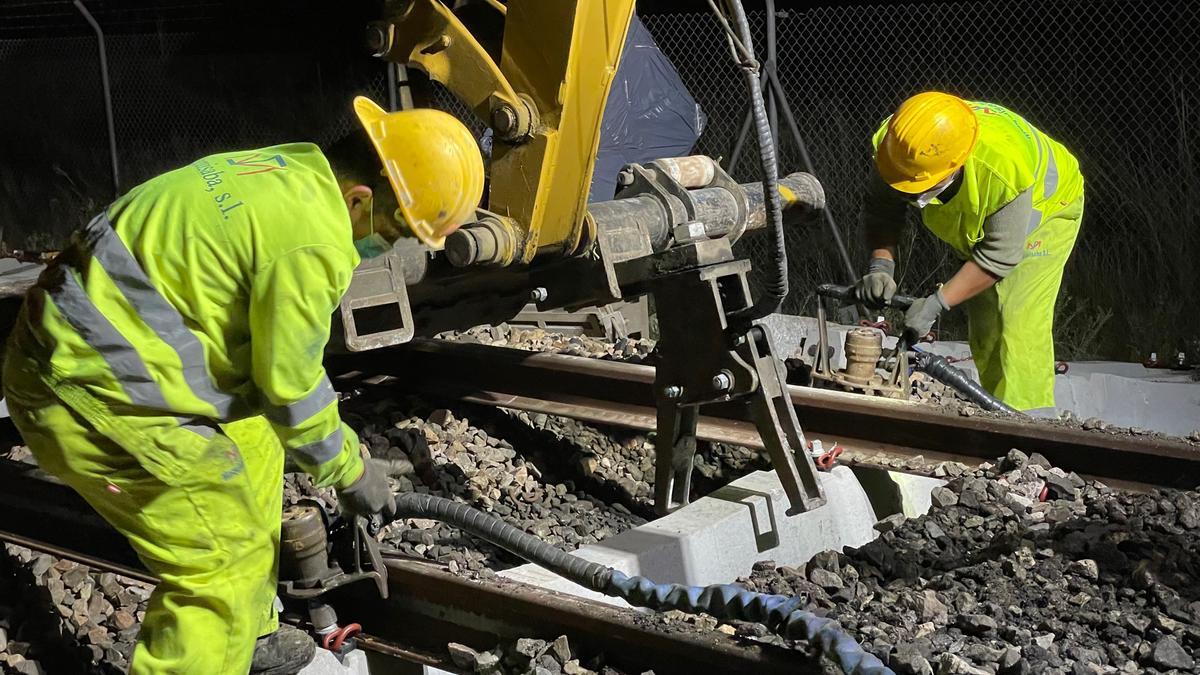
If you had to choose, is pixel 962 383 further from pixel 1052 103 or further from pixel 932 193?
pixel 1052 103

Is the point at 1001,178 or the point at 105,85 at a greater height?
the point at 105,85

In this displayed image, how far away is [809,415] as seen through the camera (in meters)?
5.83

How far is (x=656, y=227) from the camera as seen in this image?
4.89 metres

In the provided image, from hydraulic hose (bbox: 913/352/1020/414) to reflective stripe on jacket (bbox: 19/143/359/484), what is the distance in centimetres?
372

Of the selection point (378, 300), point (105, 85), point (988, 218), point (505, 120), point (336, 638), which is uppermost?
point (105, 85)

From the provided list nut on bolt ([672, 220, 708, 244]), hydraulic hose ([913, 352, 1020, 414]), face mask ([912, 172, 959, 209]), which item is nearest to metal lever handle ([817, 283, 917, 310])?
hydraulic hose ([913, 352, 1020, 414])

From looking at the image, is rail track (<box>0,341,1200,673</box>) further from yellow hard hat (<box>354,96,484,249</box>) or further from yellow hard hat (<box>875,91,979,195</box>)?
yellow hard hat (<box>354,96,484,249</box>)

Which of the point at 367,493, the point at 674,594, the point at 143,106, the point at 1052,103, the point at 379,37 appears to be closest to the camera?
the point at 367,493

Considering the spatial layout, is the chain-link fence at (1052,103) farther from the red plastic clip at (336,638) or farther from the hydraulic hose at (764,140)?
the red plastic clip at (336,638)

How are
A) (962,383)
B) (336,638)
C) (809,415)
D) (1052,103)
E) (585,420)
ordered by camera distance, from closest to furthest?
(336,638) → (809,415) → (962,383) → (585,420) → (1052,103)

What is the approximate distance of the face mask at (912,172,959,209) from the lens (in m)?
5.90

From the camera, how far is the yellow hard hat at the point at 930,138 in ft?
18.8

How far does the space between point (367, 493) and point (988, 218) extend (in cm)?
364

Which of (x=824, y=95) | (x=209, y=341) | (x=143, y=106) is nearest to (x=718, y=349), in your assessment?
(x=209, y=341)
